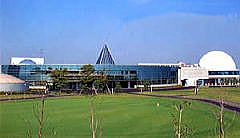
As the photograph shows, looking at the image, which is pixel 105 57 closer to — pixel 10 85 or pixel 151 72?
pixel 151 72

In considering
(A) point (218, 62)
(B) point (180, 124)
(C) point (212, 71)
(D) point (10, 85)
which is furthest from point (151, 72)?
(B) point (180, 124)

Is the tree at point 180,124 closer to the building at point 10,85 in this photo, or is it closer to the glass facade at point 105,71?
the building at point 10,85

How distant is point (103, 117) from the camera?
64.3 ft

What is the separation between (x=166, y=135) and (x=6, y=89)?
156 feet

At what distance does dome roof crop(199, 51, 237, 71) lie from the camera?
95.4 meters

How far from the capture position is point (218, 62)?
95875 mm

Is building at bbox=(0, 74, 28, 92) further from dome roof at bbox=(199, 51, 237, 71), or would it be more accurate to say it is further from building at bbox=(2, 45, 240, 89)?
dome roof at bbox=(199, 51, 237, 71)

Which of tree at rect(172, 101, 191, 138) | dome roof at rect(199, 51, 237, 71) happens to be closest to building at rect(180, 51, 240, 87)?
dome roof at rect(199, 51, 237, 71)

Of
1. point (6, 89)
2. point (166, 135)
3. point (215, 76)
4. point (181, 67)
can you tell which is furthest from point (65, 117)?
point (215, 76)

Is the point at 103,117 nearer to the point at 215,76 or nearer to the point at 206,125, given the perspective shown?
the point at 206,125

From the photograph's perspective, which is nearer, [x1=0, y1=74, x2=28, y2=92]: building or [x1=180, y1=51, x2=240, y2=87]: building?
[x1=0, y1=74, x2=28, y2=92]: building

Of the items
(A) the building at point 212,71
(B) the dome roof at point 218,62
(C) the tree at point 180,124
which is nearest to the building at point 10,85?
(A) the building at point 212,71

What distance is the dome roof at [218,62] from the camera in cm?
9544

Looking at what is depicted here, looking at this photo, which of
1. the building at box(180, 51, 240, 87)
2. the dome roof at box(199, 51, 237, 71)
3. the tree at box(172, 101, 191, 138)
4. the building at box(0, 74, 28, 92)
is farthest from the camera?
the dome roof at box(199, 51, 237, 71)
